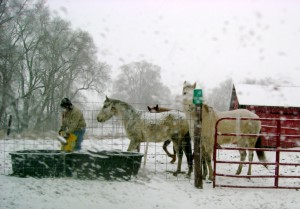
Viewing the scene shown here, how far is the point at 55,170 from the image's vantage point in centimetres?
560

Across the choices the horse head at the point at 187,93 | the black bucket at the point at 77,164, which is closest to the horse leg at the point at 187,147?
the horse head at the point at 187,93

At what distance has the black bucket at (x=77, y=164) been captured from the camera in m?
5.51

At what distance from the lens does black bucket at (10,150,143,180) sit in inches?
217

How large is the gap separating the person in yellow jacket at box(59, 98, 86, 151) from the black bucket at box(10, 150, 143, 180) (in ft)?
2.70

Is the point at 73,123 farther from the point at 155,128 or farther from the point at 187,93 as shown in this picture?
the point at 187,93

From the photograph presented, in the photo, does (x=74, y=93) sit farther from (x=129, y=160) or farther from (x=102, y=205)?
(x=102, y=205)

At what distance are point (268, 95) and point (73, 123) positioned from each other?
1449 cm

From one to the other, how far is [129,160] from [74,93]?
18.0 m

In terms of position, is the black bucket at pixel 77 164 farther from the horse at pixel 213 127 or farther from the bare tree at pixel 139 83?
the bare tree at pixel 139 83

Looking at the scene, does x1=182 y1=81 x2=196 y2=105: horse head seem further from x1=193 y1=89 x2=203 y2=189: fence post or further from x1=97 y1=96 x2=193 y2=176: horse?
x1=193 y1=89 x2=203 y2=189: fence post

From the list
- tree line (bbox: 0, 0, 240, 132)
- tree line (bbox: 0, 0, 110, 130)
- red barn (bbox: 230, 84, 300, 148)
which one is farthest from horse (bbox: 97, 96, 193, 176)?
tree line (bbox: 0, 0, 110, 130)

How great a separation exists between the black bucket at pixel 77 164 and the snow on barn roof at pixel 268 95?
40.0ft

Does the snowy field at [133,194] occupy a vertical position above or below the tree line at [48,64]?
below

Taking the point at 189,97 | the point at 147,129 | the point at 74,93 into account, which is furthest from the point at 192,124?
the point at 74,93
